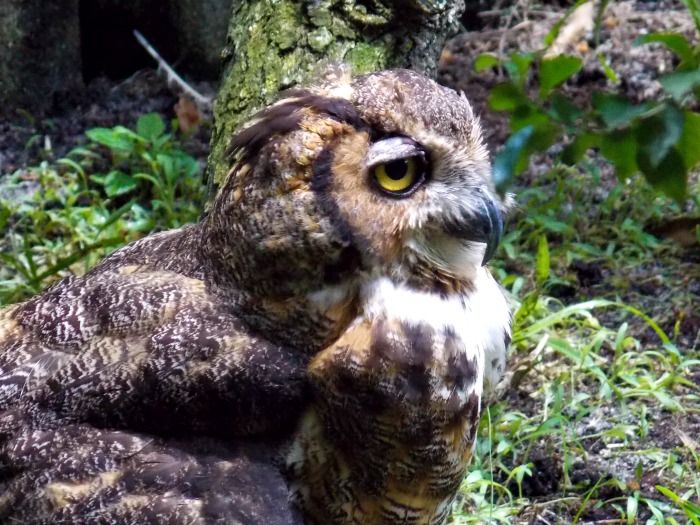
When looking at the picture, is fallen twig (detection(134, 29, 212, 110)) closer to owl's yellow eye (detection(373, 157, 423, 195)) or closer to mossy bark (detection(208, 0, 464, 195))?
mossy bark (detection(208, 0, 464, 195))

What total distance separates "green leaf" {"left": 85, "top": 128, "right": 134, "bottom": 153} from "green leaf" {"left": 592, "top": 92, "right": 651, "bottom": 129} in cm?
346

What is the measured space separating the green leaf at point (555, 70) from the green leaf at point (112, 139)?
3.32m

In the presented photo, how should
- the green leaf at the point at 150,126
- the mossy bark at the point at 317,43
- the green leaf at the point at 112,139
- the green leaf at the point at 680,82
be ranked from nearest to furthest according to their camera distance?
the green leaf at the point at 680,82 < the mossy bark at the point at 317,43 < the green leaf at the point at 112,139 < the green leaf at the point at 150,126

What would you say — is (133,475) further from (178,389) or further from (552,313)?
(552,313)

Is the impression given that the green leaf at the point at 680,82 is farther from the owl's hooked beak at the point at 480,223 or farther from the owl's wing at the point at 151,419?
the owl's wing at the point at 151,419

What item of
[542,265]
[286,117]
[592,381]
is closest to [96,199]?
[542,265]

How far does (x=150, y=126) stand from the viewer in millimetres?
4633

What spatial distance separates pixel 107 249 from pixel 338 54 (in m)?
1.48

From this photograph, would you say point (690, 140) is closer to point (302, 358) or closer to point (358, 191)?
point (358, 191)

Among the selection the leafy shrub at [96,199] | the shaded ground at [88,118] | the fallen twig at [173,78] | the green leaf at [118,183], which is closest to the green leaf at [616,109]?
the leafy shrub at [96,199]

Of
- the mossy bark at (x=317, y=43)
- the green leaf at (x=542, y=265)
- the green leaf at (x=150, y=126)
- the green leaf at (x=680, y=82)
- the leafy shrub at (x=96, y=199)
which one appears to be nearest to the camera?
the green leaf at (x=680, y=82)

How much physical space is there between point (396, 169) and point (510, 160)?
2.28 feet

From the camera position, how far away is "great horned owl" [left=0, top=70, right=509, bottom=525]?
2006 mm

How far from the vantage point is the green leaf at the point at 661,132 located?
1245 mm
